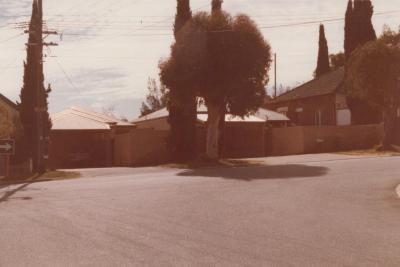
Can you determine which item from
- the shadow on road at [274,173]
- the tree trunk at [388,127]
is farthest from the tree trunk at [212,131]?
the tree trunk at [388,127]

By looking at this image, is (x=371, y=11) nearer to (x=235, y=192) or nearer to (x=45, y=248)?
(x=235, y=192)

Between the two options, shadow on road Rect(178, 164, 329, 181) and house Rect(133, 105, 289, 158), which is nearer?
shadow on road Rect(178, 164, 329, 181)

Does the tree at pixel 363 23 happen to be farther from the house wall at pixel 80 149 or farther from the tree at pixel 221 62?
the house wall at pixel 80 149

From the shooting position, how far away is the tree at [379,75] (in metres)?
34.8

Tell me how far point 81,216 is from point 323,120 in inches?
1566

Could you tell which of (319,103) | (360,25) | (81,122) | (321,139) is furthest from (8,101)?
(360,25)

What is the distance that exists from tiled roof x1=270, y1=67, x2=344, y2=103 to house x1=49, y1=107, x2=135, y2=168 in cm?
1774

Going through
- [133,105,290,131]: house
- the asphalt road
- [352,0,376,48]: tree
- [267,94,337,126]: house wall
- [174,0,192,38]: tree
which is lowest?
the asphalt road

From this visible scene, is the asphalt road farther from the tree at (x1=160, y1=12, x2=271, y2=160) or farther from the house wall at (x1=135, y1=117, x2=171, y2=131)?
the house wall at (x1=135, y1=117, x2=171, y2=131)

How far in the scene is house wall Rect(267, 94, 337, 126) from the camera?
48.4 metres

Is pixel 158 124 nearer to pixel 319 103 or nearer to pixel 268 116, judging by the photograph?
pixel 268 116

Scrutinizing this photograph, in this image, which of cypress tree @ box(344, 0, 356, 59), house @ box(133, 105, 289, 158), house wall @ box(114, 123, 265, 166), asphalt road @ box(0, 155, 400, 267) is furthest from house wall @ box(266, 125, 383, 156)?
asphalt road @ box(0, 155, 400, 267)

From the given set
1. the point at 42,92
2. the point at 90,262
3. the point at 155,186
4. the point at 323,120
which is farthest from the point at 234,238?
the point at 323,120

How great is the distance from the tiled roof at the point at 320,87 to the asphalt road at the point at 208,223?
97.9ft
